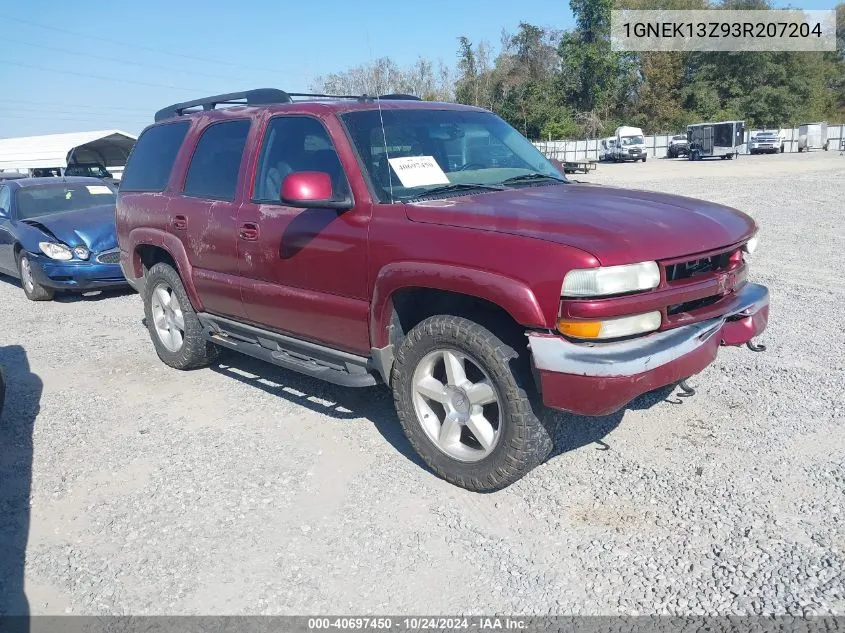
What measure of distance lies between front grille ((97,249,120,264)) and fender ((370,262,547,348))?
6.28m

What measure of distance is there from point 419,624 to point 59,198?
9.62 m

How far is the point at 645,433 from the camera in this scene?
13.4 feet

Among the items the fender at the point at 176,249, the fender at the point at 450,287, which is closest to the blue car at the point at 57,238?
the fender at the point at 176,249

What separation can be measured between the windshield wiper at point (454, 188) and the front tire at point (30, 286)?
7205 mm

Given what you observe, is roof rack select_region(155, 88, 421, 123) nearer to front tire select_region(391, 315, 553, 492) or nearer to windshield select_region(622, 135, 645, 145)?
front tire select_region(391, 315, 553, 492)

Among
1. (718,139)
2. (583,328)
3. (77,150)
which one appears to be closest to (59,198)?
(583,328)

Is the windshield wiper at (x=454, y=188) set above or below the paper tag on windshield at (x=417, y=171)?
below

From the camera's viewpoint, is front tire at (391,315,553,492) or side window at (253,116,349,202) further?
side window at (253,116,349,202)

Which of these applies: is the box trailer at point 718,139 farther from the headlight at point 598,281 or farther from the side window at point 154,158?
the headlight at point 598,281

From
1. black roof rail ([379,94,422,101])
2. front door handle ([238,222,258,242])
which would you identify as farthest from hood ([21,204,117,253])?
black roof rail ([379,94,422,101])

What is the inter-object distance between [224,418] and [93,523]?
4.35ft

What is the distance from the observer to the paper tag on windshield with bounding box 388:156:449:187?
392 cm

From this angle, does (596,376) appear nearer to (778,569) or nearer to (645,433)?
(778,569)

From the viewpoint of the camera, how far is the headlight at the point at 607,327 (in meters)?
3.01
